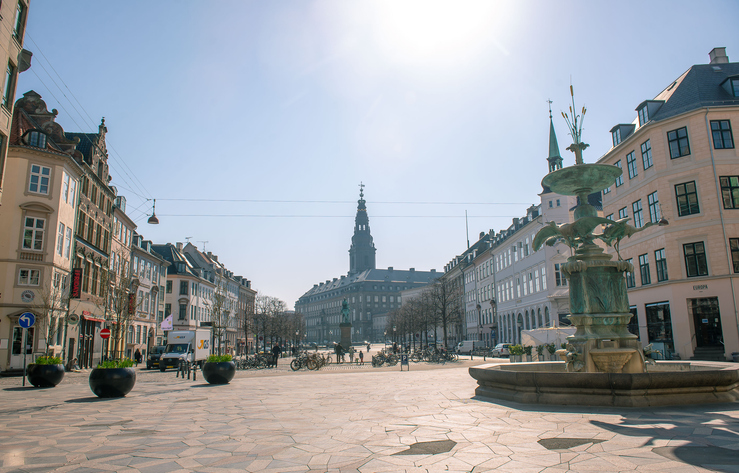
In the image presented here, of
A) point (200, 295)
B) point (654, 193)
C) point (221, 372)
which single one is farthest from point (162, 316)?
point (654, 193)

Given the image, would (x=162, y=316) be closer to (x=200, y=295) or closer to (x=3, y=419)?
(x=200, y=295)

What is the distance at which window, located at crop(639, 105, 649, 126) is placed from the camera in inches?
1367

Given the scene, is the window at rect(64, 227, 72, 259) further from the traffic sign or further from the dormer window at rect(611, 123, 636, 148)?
the dormer window at rect(611, 123, 636, 148)

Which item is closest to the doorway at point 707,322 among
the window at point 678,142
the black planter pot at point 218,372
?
the window at point 678,142

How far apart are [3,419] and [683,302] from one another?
107 ft

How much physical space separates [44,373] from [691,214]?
3430 centimetres

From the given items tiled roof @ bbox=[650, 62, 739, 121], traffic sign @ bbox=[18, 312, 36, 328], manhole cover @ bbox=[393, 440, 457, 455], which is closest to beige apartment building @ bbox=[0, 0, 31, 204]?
traffic sign @ bbox=[18, 312, 36, 328]

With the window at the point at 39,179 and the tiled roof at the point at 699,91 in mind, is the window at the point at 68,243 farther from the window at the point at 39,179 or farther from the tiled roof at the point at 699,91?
the tiled roof at the point at 699,91

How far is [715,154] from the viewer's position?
30391mm

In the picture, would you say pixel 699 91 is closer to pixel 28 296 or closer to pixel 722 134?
pixel 722 134

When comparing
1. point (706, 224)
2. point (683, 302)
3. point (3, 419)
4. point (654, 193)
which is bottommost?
point (3, 419)

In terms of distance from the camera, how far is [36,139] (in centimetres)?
3194

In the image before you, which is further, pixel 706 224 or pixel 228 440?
pixel 706 224

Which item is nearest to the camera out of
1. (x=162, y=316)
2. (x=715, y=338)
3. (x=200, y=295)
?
(x=715, y=338)
